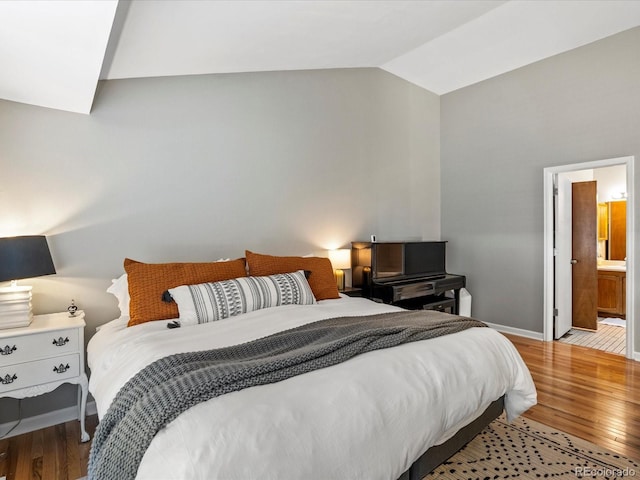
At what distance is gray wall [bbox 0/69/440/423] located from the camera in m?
2.43

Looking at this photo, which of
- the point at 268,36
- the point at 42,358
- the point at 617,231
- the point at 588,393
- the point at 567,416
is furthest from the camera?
the point at 617,231

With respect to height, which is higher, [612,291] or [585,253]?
[585,253]

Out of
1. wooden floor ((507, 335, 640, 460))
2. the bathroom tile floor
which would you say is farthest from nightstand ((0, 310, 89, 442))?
the bathroom tile floor

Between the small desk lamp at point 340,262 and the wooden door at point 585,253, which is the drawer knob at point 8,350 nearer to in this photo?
the small desk lamp at point 340,262

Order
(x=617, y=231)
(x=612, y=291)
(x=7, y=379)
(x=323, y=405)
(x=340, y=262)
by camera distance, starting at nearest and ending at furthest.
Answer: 1. (x=323, y=405)
2. (x=7, y=379)
3. (x=340, y=262)
4. (x=612, y=291)
5. (x=617, y=231)

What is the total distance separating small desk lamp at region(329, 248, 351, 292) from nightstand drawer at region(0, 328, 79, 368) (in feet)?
7.50

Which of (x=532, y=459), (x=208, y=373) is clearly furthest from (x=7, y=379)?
(x=532, y=459)

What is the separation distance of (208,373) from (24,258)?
156 centimetres

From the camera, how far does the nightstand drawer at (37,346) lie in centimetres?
200

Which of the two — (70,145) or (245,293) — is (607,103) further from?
(70,145)

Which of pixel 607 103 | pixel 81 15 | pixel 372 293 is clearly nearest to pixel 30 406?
pixel 81 15

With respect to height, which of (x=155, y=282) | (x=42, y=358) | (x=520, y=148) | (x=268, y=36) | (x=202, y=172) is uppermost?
(x=268, y=36)

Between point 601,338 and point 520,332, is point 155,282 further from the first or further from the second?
point 601,338

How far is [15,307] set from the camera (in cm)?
210
